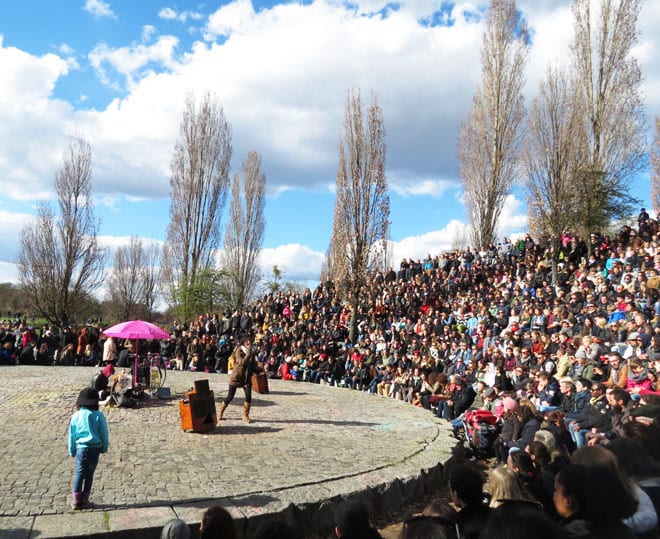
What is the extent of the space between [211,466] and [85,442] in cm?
208

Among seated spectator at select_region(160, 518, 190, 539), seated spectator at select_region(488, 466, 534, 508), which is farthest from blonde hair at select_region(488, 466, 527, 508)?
seated spectator at select_region(160, 518, 190, 539)

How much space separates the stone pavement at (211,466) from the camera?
208 inches

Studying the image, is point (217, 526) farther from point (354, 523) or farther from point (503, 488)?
point (503, 488)

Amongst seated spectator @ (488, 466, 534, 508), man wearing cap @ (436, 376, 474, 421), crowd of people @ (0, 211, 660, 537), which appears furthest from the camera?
man wearing cap @ (436, 376, 474, 421)

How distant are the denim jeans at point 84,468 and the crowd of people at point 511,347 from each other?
4.36 meters

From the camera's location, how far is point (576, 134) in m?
20.2

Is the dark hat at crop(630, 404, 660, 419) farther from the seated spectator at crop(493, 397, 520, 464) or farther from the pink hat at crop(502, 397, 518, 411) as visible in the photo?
the pink hat at crop(502, 397, 518, 411)

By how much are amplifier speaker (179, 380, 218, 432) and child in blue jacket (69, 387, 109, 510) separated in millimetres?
3280

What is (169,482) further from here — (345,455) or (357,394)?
(357,394)

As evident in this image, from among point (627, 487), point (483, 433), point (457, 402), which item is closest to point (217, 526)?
point (627, 487)

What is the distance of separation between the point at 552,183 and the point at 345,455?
54.6 ft

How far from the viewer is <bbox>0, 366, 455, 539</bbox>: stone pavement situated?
17.4 feet

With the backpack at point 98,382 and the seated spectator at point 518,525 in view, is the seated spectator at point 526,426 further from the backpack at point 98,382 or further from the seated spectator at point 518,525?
the backpack at point 98,382

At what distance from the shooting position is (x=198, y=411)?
354 inches
